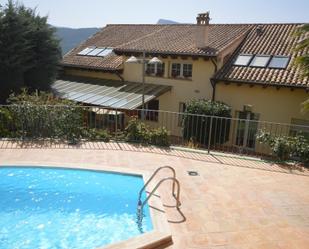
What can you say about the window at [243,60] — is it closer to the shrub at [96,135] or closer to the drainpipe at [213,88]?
the drainpipe at [213,88]

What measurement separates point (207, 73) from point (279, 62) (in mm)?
4154

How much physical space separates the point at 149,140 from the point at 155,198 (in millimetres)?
4968

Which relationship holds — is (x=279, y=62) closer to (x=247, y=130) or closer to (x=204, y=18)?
(x=247, y=130)

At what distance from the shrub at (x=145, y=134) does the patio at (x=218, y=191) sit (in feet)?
2.01

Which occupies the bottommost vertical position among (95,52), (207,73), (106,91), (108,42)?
(106,91)

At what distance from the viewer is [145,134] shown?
516 inches

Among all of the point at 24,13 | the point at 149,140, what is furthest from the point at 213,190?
the point at 24,13

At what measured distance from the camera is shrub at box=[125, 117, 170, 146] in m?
13.0

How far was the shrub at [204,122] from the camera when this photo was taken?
17.0m

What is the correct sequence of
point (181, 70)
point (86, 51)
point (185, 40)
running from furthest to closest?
point (86, 51) < point (185, 40) < point (181, 70)

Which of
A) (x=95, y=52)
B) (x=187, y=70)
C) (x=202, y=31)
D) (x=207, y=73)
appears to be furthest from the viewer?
(x=95, y=52)

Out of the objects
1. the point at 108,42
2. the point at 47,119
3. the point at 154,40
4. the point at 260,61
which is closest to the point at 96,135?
the point at 47,119

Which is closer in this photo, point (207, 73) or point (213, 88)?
point (213, 88)

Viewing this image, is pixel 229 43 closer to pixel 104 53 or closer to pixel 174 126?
pixel 174 126
